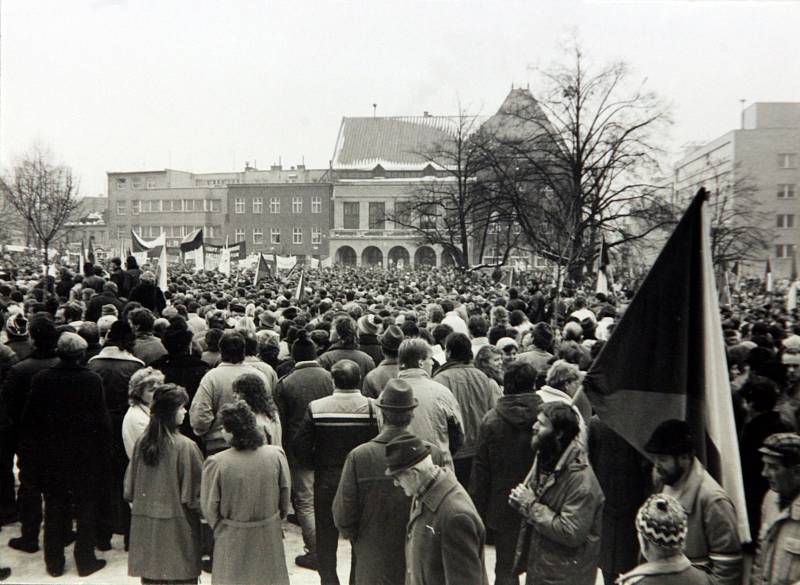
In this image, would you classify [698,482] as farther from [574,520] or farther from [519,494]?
[519,494]

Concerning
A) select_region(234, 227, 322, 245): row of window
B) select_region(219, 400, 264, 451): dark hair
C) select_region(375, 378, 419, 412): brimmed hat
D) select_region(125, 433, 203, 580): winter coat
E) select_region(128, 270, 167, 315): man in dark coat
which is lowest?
select_region(125, 433, 203, 580): winter coat

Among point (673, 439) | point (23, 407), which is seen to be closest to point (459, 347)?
point (673, 439)

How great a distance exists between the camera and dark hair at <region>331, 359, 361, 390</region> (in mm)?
5598

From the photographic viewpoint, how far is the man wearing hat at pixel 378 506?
4242 mm

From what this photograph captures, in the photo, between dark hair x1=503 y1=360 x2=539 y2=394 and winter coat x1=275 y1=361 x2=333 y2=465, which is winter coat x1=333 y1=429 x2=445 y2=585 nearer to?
dark hair x1=503 y1=360 x2=539 y2=394

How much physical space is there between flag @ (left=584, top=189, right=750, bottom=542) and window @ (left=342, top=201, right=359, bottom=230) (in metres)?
74.4

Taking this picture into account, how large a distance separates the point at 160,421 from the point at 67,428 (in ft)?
4.90

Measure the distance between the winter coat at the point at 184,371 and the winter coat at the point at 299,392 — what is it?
0.75 m

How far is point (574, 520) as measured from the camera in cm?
387

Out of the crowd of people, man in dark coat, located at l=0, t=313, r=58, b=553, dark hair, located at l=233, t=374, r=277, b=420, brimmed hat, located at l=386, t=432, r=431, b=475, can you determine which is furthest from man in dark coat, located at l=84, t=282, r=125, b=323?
brimmed hat, located at l=386, t=432, r=431, b=475

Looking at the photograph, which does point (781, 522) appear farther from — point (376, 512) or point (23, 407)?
point (23, 407)

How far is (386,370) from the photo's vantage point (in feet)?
22.7

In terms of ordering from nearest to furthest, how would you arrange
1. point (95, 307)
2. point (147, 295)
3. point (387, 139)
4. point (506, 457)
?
point (506, 457)
point (95, 307)
point (147, 295)
point (387, 139)

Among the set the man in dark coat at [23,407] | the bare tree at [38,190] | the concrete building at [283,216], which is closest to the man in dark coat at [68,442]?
the man in dark coat at [23,407]
